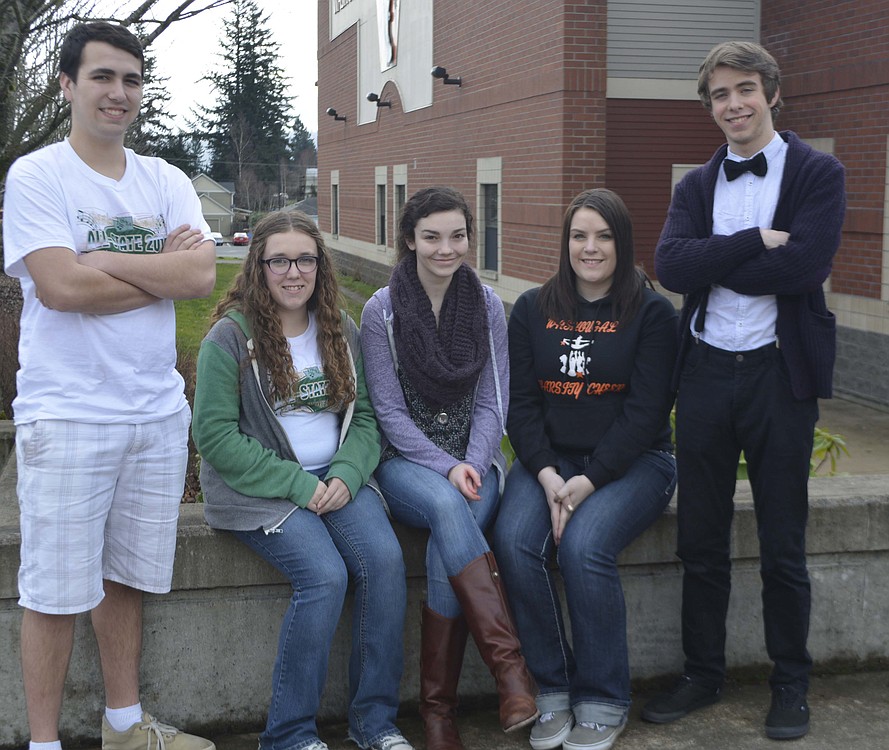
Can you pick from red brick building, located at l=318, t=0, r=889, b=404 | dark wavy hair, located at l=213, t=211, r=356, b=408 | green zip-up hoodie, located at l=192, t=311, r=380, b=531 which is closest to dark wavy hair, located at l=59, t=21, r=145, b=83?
dark wavy hair, located at l=213, t=211, r=356, b=408

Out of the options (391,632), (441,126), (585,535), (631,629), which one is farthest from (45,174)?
(441,126)

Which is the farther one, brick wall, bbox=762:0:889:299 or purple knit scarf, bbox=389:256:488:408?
brick wall, bbox=762:0:889:299

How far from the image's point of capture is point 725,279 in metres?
3.74

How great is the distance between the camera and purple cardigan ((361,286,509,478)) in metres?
4.01

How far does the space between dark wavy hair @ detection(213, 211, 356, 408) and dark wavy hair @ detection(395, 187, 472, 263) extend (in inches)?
13.4

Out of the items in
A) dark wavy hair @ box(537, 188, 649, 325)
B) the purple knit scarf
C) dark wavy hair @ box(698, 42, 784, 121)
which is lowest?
the purple knit scarf

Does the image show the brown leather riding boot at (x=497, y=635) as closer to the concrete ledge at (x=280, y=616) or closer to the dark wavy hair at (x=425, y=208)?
the concrete ledge at (x=280, y=616)

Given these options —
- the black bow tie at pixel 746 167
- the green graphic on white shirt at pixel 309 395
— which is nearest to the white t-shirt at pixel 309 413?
the green graphic on white shirt at pixel 309 395

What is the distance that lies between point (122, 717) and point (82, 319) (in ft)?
4.39

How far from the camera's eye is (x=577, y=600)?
3.76 meters

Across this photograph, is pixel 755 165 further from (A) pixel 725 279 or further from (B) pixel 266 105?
(B) pixel 266 105

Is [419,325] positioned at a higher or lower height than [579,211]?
lower

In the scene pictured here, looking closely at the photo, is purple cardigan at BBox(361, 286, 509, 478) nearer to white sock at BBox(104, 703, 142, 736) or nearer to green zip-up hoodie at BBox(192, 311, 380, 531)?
green zip-up hoodie at BBox(192, 311, 380, 531)

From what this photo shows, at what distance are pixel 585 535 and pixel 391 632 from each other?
73cm
